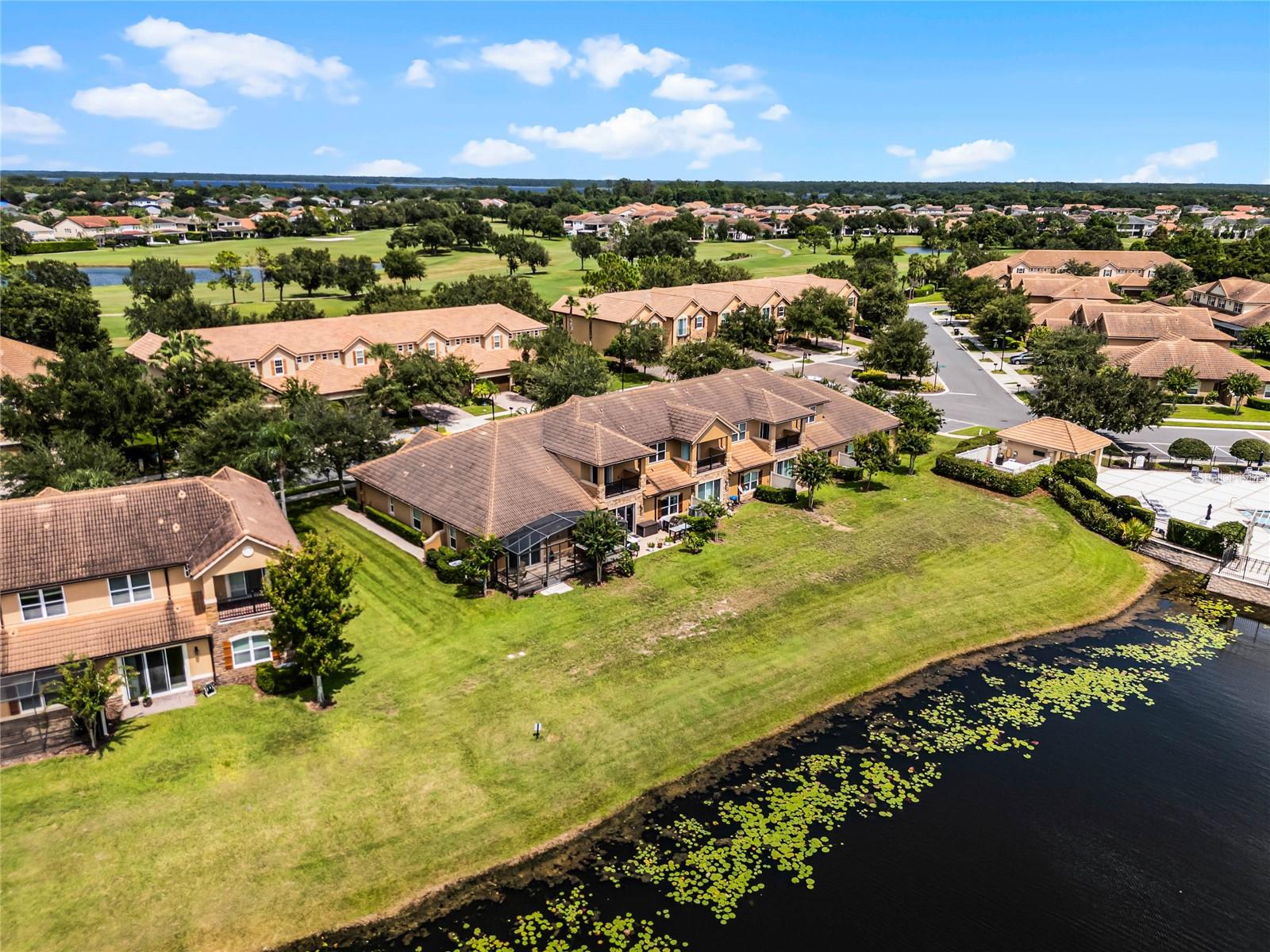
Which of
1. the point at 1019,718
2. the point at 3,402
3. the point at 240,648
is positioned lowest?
the point at 1019,718

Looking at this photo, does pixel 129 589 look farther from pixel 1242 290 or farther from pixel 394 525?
pixel 1242 290

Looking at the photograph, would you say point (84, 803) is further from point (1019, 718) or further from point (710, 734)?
point (1019, 718)

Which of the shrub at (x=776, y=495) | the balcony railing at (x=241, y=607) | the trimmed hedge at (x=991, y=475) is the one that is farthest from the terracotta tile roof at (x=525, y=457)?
the trimmed hedge at (x=991, y=475)

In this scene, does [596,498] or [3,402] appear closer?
[596,498]

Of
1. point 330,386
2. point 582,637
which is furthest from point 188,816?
point 330,386

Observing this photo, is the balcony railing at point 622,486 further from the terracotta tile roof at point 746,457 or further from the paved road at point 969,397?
the paved road at point 969,397

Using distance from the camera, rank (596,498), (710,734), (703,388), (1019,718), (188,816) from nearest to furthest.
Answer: (188,816), (710,734), (1019,718), (596,498), (703,388)

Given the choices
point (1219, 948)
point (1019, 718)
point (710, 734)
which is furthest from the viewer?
point (1019, 718)
